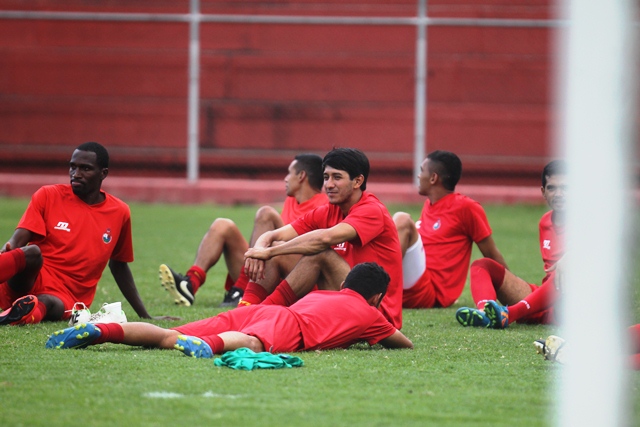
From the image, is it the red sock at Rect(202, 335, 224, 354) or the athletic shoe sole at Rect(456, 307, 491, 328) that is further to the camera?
the athletic shoe sole at Rect(456, 307, 491, 328)

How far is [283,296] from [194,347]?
1.09 meters

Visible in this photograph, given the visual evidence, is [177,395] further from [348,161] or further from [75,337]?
[348,161]

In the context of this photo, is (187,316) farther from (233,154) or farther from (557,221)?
(233,154)

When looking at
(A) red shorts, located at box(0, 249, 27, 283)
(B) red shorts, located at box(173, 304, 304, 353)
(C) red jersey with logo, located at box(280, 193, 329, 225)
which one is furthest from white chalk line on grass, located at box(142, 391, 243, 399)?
(C) red jersey with logo, located at box(280, 193, 329, 225)

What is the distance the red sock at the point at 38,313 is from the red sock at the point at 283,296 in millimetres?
1455

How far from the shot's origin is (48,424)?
407cm

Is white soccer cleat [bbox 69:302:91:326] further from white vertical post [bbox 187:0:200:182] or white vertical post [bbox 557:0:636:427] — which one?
white vertical post [bbox 187:0:200:182]

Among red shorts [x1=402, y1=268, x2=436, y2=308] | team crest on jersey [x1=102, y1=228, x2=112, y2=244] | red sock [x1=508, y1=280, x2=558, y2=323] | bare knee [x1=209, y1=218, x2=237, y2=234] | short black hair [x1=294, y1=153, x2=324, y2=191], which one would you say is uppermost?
short black hair [x1=294, y1=153, x2=324, y2=191]

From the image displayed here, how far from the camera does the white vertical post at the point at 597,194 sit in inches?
120

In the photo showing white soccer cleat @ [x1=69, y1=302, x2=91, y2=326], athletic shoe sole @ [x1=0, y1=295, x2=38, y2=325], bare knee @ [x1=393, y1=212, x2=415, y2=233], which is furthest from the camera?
bare knee @ [x1=393, y1=212, x2=415, y2=233]

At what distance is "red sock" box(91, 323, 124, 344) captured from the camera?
5.41 m

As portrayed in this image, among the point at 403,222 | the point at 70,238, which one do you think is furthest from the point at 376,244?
the point at 70,238

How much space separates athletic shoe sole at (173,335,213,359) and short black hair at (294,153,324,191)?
2815 mm

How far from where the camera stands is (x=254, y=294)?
694 cm
